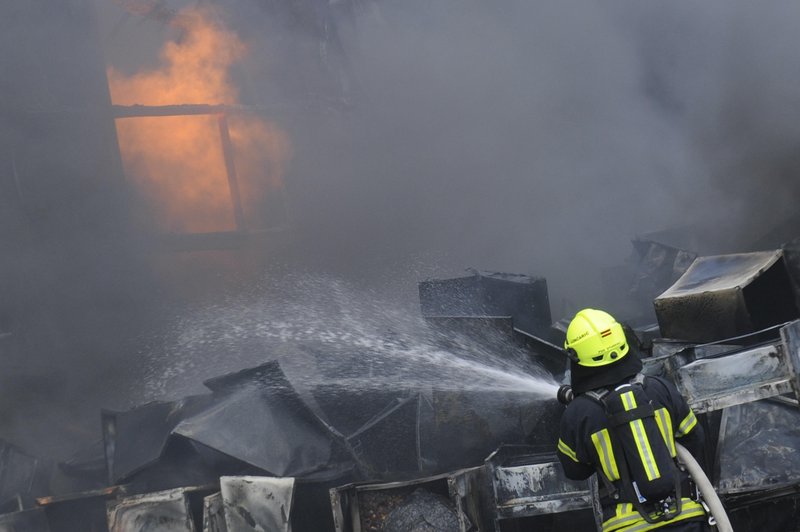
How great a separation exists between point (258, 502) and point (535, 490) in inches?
47.2

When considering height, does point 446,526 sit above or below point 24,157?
below

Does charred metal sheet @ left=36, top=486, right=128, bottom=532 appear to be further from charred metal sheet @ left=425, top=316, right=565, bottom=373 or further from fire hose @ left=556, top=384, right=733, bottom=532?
fire hose @ left=556, top=384, right=733, bottom=532

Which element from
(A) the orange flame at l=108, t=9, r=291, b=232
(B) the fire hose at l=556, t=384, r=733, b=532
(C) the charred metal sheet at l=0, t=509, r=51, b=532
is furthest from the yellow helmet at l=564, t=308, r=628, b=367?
(A) the orange flame at l=108, t=9, r=291, b=232

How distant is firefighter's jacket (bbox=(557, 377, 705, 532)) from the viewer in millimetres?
2400

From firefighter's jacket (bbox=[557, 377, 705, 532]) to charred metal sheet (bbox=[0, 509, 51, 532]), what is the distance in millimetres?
2784

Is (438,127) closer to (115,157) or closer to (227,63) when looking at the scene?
(227,63)

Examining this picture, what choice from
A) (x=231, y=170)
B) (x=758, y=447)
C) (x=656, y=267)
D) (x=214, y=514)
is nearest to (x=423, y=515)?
(x=214, y=514)

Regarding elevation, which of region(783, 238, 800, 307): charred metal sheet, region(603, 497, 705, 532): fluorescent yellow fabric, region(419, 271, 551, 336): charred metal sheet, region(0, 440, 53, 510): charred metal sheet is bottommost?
region(603, 497, 705, 532): fluorescent yellow fabric

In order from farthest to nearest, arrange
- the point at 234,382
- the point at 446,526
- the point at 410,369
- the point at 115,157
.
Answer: the point at 115,157 < the point at 410,369 < the point at 234,382 < the point at 446,526

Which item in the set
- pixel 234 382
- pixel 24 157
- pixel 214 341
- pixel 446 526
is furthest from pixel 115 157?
pixel 446 526

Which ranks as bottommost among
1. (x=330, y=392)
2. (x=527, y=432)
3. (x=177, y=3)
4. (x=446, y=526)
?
(x=446, y=526)

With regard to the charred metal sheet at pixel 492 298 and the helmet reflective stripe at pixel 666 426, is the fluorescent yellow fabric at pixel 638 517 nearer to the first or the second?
the helmet reflective stripe at pixel 666 426

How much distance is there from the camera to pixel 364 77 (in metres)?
8.05

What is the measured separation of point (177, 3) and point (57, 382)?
10.3 feet
